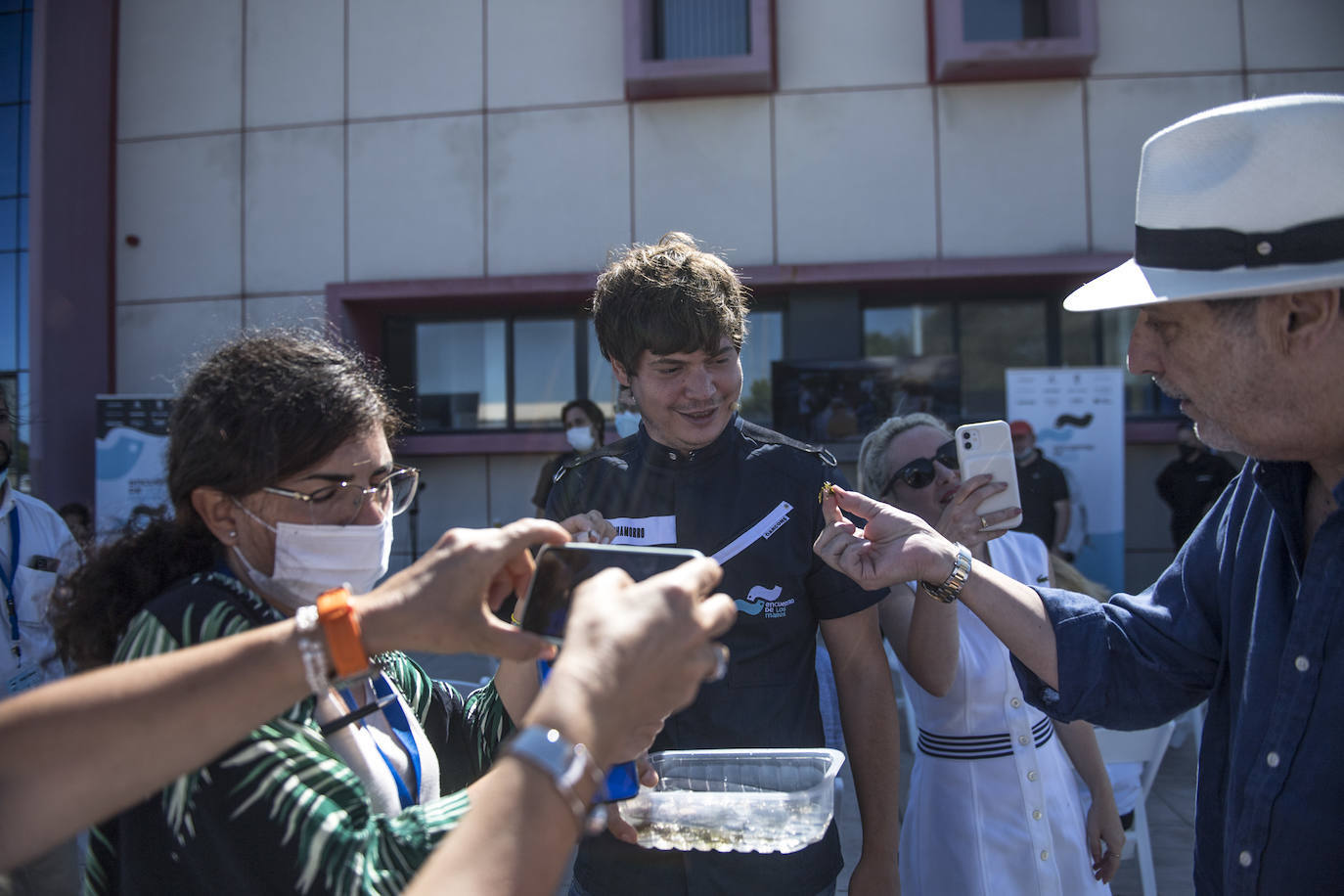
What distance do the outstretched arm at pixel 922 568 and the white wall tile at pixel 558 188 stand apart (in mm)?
6964

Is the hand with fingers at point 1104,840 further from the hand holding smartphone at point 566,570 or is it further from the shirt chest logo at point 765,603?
the hand holding smartphone at point 566,570

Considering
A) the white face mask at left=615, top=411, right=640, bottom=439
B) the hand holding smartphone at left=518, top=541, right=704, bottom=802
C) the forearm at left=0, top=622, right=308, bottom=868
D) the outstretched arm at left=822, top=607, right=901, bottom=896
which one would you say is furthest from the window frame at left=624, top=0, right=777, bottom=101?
the forearm at left=0, top=622, right=308, bottom=868

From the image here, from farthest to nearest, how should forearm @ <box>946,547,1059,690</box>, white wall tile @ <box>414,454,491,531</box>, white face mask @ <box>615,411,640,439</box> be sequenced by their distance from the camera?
white wall tile @ <box>414,454,491,531</box> < white face mask @ <box>615,411,640,439</box> < forearm @ <box>946,547,1059,690</box>

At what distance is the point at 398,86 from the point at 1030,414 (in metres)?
6.90

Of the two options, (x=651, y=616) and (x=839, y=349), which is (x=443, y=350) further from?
(x=651, y=616)

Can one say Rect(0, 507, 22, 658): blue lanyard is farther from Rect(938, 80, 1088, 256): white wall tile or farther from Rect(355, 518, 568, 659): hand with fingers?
Rect(938, 80, 1088, 256): white wall tile

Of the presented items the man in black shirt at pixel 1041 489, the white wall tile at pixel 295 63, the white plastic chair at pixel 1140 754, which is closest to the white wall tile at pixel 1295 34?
the man in black shirt at pixel 1041 489

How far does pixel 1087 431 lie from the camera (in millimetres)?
7316

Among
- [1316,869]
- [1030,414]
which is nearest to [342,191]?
[1030,414]

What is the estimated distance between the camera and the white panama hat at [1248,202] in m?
1.21

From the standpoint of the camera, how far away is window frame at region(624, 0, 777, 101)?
782 centimetres

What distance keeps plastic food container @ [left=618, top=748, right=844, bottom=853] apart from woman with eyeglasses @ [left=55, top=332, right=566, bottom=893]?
35cm

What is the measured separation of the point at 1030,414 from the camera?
7.29 meters

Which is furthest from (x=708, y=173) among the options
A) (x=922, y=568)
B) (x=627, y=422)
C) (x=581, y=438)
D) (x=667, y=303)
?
(x=922, y=568)
